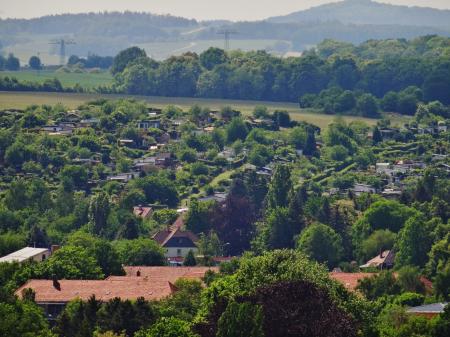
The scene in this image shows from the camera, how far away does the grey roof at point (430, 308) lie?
2082 inches

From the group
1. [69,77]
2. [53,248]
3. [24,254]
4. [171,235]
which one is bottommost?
[69,77]

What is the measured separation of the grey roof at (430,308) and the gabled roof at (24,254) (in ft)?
57.8

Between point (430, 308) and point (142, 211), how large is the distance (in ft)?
121

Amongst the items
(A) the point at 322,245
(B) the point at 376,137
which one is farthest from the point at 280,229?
(B) the point at 376,137

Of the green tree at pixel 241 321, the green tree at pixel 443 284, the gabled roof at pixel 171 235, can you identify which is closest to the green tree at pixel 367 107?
the gabled roof at pixel 171 235

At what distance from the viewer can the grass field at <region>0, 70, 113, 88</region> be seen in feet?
500

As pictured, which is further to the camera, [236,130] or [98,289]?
[236,130]

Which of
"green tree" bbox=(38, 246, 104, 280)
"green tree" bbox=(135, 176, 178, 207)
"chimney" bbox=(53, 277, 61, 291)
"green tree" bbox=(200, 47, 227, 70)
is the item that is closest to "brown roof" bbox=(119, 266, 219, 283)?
"green tree" bbox=(38, 246, 104, 280)

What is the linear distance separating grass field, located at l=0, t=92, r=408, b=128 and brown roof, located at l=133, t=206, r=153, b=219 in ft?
112

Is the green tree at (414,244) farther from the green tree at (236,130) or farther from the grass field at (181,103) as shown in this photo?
the grass field at (181,103)

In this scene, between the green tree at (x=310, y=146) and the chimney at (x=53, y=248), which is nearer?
the chimney at (x=53, y=248)

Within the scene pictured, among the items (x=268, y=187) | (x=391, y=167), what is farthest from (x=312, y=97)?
(x=268, y=187)

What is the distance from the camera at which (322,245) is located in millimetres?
74938

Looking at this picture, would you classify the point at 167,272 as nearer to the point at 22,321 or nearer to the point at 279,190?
the point at 22,321
